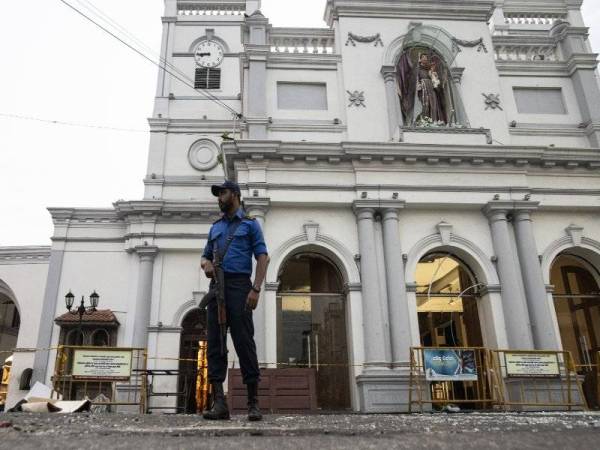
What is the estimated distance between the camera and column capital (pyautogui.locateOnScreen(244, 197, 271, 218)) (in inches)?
565

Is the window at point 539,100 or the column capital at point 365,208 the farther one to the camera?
the window at point 539,100

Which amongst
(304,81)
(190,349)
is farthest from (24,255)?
(304,81)

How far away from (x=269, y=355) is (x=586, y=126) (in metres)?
12.7

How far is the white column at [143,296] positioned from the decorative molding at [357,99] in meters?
9.01

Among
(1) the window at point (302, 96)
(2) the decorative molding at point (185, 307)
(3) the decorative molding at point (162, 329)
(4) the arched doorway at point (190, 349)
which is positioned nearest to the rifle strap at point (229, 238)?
(1) the window at point (302, 96)

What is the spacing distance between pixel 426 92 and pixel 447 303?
667 cm

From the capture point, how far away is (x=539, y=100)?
58.0 ft

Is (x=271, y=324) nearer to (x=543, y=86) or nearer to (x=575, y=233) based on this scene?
(x=575, y=233)

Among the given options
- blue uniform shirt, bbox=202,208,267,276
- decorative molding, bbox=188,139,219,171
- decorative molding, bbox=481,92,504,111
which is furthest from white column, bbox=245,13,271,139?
blue uniform shirt, bbox=202,208,267,276

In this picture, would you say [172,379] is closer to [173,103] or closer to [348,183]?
[348,183]

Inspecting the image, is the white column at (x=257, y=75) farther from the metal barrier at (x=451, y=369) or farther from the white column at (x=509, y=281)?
the metal barrier at (x=451, y=369)

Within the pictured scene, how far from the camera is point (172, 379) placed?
18047 millimetres

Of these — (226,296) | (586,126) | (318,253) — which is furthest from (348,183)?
(226,296)

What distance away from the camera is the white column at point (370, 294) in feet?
43.7
